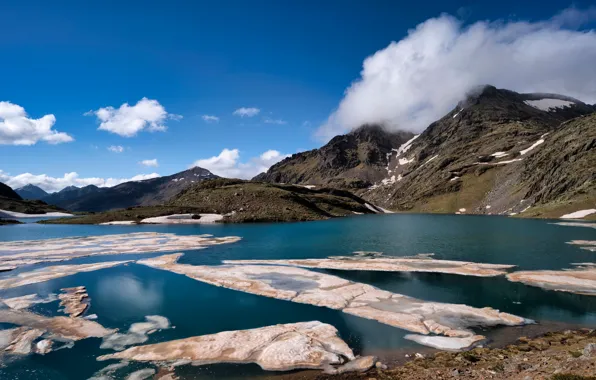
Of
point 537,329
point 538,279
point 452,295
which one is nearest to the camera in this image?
point 537,329

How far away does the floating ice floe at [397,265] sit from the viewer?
52688 mm

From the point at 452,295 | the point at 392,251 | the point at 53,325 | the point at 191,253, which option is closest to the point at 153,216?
the point at 191,253

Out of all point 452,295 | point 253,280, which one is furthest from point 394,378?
point 253,280

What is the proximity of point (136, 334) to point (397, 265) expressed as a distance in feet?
138

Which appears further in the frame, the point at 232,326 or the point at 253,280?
the point at 253,280

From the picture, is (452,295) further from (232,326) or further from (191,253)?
(191,253)

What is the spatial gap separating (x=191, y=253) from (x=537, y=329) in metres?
65.1

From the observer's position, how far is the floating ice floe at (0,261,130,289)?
1939 inches

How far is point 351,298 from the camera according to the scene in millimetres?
38750

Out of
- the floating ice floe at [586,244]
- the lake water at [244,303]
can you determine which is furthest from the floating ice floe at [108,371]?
the floating ice floe at [586,244]

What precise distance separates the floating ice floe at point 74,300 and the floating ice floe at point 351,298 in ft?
47.7

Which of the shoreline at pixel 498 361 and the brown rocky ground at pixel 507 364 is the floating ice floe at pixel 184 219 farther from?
the brown rocky ground at pixel 507 364

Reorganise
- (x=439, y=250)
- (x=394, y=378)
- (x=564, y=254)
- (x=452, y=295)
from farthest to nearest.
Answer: (x=439, y=250) < (x=564, y=254) < (x=452, y=295) < (x=394, y=378)

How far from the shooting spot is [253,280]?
48219 mm
